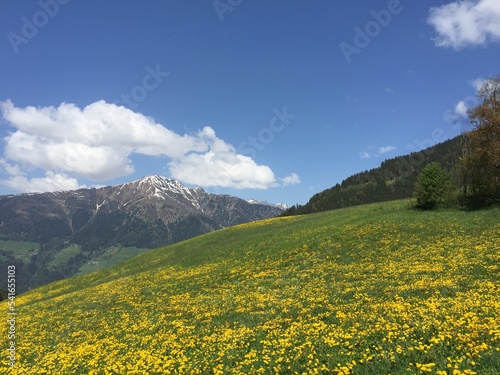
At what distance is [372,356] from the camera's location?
12.9 meters

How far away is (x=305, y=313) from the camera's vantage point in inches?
783

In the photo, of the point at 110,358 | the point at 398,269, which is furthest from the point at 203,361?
the point at 398,269

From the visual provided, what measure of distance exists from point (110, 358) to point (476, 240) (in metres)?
31.9

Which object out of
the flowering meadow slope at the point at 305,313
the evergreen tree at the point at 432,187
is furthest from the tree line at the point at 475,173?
the flowering meadow slope at the point at 305,313

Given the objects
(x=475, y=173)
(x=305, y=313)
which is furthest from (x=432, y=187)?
(x=305, y=313)

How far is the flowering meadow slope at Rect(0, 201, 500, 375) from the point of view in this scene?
13.6m

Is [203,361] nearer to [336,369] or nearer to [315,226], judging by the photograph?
[336,369]

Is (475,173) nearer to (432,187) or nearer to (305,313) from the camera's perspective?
(432,187)

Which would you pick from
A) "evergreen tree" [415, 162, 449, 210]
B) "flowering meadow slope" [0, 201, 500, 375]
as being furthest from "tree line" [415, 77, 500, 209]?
"flowering meadow slope" [0, 201, 500, 375]

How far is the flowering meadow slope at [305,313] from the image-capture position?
44.5 ft

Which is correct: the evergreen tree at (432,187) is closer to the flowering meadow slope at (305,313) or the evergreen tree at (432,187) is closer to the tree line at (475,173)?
the tree line at (475,173)

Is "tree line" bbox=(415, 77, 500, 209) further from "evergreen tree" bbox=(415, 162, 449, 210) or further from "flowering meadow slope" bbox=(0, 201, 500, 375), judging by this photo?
"flowering meadow slope" bbox=(0, 201, 500, 375)

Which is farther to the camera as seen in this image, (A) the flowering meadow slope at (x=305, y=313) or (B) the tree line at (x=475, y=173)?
(B) the tree line at (x=475, y=173)

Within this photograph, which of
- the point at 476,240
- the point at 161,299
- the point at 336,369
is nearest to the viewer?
→ the point at 336,369
